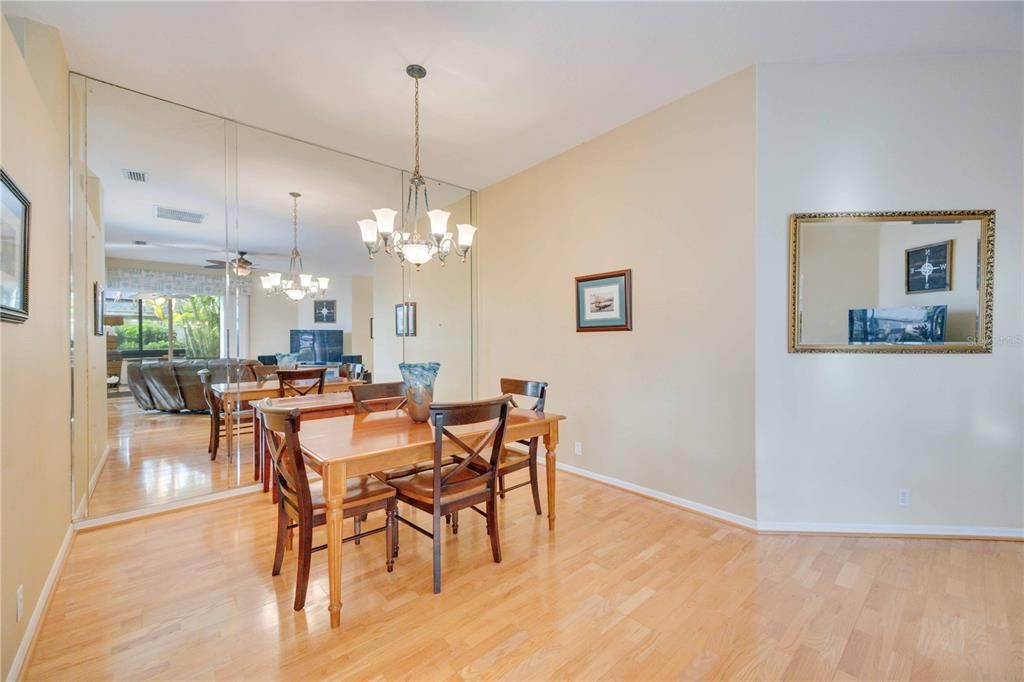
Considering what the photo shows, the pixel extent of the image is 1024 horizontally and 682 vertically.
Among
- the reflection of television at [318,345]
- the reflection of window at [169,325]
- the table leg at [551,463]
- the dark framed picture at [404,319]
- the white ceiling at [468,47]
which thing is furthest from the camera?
the dark framed picture at [404,319]

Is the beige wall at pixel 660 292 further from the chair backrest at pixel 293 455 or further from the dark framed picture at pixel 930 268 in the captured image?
the chair backrest at pixel 293 455

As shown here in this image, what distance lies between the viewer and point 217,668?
1.57 meters

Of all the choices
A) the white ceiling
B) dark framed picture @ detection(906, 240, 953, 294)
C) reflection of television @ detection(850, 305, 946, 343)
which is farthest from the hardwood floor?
the white ceiling

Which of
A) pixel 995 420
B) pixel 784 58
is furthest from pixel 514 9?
pixel 995 420

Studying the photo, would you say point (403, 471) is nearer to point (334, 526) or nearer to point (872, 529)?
point (334, 526)

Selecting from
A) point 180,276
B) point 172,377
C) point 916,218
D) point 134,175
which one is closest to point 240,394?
point 172,377

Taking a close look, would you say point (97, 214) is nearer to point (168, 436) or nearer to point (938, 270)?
point (168, 436)

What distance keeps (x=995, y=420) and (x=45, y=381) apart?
17.0 feet

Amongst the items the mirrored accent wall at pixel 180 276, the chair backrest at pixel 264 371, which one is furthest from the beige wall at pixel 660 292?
the chair backrest at pixel 264 371

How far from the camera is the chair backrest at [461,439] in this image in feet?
6.64

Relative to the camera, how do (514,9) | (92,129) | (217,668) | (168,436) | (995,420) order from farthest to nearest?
(168,436)
(92,129)
(995,420)
(514,9)
(217,668)

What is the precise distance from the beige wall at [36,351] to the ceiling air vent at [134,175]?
98 cm

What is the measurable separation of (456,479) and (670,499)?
1.71 metres

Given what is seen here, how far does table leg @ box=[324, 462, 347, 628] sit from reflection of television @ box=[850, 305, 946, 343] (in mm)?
3060
